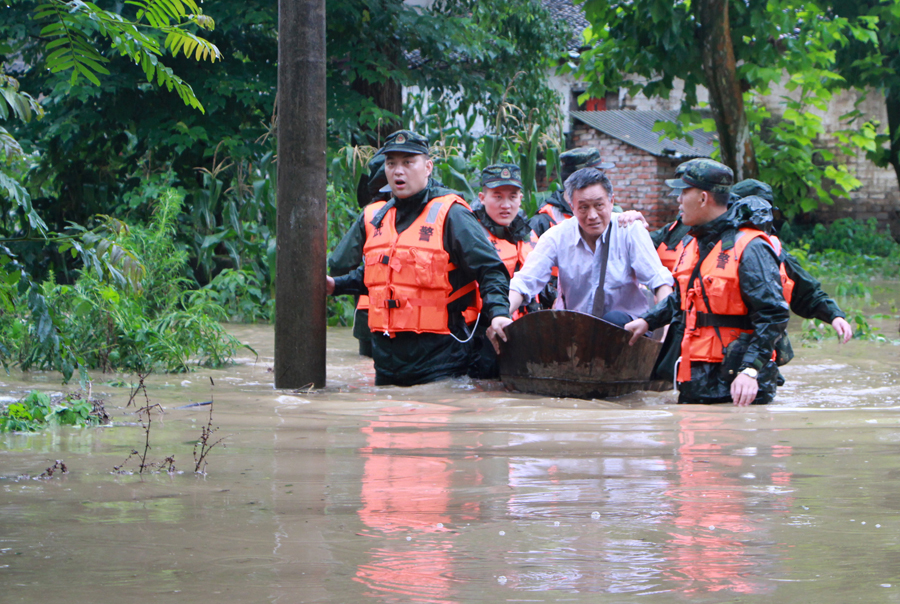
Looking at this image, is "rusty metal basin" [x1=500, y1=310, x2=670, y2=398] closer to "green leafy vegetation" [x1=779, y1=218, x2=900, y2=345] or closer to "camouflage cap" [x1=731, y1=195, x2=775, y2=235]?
"camouflage cap" [x1=731, y1=195, x2=775, y2=235]

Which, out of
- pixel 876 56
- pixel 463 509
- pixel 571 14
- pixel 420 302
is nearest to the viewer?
pixel 463 509

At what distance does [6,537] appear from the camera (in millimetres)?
2246

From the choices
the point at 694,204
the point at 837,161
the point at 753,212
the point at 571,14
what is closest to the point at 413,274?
the point at 694,204

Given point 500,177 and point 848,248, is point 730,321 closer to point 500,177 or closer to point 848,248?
point 500,177

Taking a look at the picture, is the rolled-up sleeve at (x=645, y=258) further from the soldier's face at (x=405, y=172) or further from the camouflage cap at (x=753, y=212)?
the soldier's face at (x=405, y=172)

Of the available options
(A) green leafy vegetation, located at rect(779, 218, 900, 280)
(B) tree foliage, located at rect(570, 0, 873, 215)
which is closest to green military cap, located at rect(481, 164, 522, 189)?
(B) tree foliage, located at rect(570, 0, 873, 215)

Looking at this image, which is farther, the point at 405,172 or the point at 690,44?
the point at 690,44

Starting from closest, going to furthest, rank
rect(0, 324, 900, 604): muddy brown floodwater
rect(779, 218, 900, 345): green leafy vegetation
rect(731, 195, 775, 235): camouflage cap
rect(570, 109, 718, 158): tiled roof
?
1. rect(0, 324, 900, 604): muddy brown floodwater
2. rect(731, 195, 775, 235): camouflage cap
3. rect(779, 218, 900, 345): green leafy vegetation
4. rect(570, 109, 718, 158): tiled roof

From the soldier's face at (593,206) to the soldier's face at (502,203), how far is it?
43.2 inches

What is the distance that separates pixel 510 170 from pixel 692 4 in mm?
6680

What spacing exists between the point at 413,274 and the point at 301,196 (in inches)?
30.5

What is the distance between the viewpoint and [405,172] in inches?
214

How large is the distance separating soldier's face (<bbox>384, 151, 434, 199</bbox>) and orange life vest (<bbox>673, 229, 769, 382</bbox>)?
5.15 feet

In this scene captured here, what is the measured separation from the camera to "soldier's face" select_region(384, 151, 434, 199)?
214 inches
